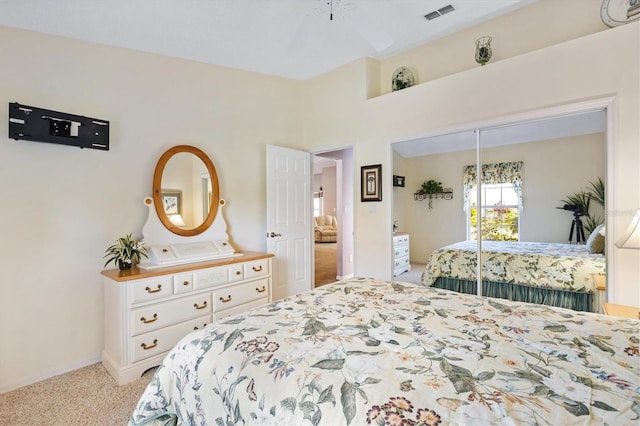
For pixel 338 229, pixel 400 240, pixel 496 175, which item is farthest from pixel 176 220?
pixel 496 175

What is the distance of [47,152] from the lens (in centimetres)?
239

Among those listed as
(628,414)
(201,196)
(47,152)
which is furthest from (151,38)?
(628,414)

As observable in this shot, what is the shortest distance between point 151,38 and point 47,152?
129cm

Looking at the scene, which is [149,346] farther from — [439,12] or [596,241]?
[439,12]

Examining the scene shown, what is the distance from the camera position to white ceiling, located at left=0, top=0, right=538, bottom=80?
7.48ft

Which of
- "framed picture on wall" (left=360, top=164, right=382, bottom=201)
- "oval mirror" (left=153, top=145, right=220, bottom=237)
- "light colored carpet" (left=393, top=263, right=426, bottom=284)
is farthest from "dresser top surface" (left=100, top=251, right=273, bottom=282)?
"light colored carpet" (left=393, top=263, right=426, bottom=284)

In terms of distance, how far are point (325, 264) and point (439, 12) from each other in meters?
5.03

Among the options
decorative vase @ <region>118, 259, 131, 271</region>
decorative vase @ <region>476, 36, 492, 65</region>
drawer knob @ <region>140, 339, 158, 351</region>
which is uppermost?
decorative vase @ <region>476, 36, 492, 65</region>

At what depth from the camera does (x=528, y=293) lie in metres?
2.61

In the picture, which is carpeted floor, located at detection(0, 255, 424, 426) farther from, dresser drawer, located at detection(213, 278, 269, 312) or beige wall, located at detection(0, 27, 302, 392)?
dresser drawer, located at detection(213, 278, 269, 312)

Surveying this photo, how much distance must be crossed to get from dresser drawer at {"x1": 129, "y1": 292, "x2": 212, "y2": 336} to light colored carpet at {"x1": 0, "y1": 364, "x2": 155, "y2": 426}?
0.39 meters

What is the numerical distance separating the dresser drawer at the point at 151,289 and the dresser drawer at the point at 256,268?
0.73 metres

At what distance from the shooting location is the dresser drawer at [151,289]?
7.54 feet

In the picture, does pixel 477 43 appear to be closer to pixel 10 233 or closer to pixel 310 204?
pixel 310 204
